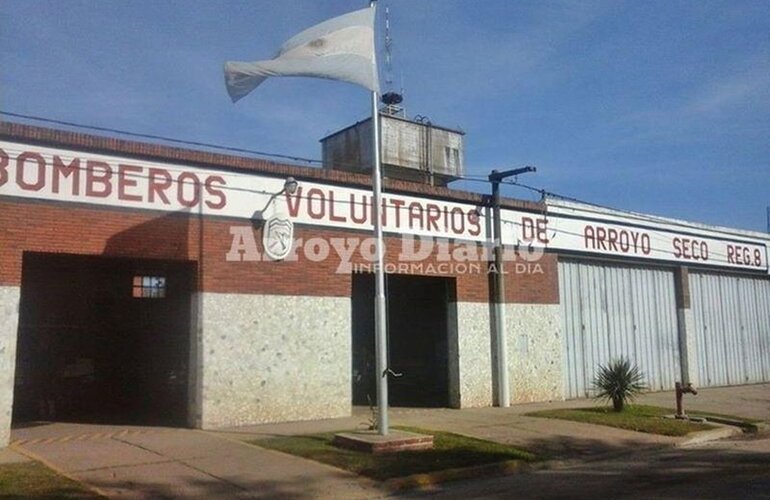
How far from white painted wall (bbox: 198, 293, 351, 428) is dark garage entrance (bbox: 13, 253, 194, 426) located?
5.09 feet

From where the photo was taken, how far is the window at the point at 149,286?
18.9 m

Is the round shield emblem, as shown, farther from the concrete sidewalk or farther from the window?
the window

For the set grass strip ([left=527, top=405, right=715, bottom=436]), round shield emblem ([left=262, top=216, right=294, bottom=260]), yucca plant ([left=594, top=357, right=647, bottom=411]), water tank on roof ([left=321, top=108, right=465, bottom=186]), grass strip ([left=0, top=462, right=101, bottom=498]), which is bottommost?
grass strip ([left=0, top=462, right=101, bottom=498])

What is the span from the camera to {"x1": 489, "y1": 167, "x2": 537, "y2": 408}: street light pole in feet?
62.5

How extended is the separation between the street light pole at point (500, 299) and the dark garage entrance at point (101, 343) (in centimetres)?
758

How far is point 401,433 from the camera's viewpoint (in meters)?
12.9

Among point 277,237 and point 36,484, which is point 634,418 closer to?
point 277,237

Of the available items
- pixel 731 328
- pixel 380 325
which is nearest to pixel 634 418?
pixel 380 325

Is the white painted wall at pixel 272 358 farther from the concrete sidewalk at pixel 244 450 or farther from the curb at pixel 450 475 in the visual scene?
the curb at pixel 450 475

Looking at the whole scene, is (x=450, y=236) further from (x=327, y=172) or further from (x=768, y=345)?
(x=768, y=345)

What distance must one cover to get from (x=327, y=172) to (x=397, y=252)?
2.60m

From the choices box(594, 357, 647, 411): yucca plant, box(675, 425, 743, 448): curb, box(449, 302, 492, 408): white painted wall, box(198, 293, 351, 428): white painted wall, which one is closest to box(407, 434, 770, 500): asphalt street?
box(675, 425, 743, 448): curb

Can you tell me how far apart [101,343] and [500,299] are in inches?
390

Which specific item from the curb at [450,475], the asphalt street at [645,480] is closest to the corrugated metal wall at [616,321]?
the asphalt street at [645,480]
